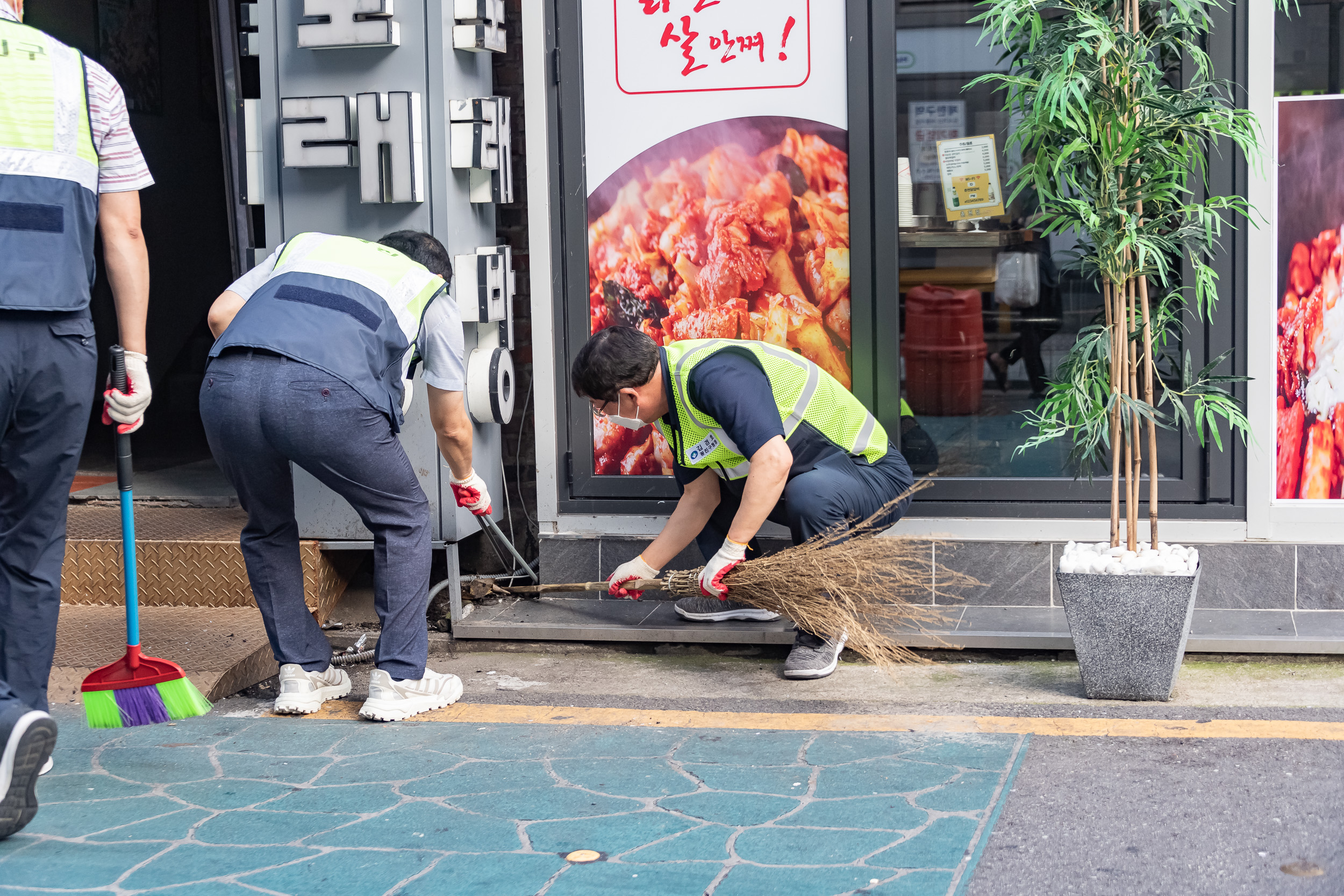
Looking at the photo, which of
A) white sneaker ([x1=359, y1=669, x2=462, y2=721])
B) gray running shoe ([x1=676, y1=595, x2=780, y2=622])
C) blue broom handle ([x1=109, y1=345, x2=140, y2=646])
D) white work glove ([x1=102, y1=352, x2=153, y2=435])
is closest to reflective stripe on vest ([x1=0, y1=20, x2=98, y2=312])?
white work glove ([x1=102, y1=352, x2=153, y2=435])

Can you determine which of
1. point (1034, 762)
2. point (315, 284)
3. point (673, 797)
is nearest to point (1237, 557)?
point (1034, 762)

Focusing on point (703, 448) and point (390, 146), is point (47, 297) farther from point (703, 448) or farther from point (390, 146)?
point (703, 448)

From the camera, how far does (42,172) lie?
3.46m

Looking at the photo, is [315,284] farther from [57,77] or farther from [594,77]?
[594,77]

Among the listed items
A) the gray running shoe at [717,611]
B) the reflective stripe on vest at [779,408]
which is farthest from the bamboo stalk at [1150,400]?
the gray running shoe at [717,611]

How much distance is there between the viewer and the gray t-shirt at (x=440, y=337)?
4.21 m

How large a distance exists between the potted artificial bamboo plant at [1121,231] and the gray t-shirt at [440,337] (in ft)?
5.89

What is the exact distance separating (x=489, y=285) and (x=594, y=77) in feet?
2.99

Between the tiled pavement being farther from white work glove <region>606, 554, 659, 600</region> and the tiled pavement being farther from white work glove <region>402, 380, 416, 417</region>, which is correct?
white work glove <region>402, 380, 416, 417</region>

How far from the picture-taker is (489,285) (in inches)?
202

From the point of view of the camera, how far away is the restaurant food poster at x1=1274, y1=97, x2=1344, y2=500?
4836mm

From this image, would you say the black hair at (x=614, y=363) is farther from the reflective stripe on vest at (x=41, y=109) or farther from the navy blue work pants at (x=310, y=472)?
the reflective stripe on vest at (x=41, y=109)

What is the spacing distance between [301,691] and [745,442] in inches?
62.9

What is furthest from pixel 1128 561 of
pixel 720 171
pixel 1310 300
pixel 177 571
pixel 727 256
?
pixel 177 571
